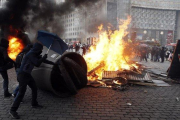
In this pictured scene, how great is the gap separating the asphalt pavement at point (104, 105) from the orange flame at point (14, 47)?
23.6 feet

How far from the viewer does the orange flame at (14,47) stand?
1274 centimetres

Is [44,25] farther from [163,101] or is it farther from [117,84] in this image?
[163,101]

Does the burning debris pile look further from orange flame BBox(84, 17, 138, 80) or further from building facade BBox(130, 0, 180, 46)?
building facade BBox(130, 0, 180, 46)

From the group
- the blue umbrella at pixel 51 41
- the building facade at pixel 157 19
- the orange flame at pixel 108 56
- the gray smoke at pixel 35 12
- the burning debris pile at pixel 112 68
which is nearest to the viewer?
the blue umbrella at pixel 51 41

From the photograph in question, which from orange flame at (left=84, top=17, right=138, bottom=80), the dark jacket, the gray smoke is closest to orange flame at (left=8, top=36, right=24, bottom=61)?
the gray smoke

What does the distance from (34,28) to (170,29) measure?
60422 millimetres

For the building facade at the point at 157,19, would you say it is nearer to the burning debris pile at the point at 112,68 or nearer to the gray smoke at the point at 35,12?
the gray smoke at the point at 35,12

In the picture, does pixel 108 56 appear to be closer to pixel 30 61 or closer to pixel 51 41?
pixel 51 41

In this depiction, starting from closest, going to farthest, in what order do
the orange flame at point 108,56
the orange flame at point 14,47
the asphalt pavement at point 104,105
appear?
the asphalt pavement at point 104,105 → the orange flame at point 108,56 → the orange flame at point 14,47

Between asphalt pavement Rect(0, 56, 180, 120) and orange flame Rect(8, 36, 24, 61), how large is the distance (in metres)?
7.20

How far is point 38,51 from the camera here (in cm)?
426

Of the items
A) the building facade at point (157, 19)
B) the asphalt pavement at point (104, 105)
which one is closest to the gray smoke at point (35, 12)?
the asphalt pavement at point (104, 105)

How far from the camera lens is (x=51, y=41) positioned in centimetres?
506

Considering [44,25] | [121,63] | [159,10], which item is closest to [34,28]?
[44,25]
